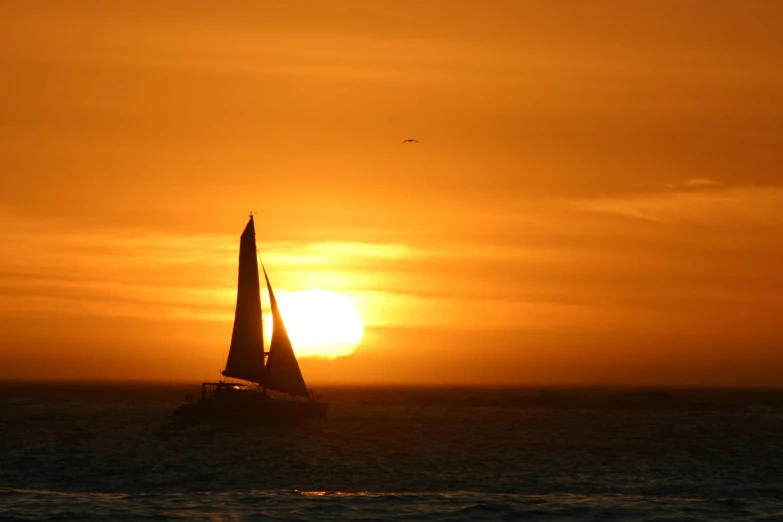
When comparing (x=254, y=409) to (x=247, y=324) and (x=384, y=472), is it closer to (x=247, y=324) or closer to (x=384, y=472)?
(x=247, y=324)

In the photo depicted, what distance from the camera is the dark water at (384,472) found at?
43719 mm

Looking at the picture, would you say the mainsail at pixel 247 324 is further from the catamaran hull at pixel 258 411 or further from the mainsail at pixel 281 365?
the catamaran hull at pixel 258 411

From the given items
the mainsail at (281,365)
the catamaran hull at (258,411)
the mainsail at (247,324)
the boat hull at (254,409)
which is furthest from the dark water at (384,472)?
the mainsail at (247,324)

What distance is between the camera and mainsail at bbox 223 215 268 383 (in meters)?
104

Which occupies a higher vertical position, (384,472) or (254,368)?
(254,368)

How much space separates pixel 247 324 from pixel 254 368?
4.59m

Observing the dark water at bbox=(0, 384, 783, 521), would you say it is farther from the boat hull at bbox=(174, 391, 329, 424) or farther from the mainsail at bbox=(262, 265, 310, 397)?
the mainsail at bbox=(262, 265, 310, 397)

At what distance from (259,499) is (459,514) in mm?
9594

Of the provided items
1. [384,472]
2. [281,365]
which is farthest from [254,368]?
[384,472]

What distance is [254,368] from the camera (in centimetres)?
10419

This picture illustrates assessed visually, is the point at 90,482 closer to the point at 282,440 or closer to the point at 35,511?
the point at 35,511

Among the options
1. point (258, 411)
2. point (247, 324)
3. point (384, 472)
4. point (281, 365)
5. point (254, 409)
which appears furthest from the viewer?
point (247, 324)

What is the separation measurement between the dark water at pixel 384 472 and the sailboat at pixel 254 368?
9.34 feet

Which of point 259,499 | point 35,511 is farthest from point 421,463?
point 35,511
